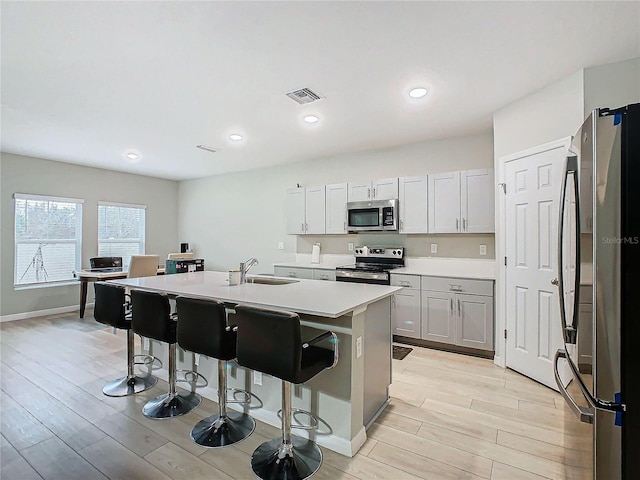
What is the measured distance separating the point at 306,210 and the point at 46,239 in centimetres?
438

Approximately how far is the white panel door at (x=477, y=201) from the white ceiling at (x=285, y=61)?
591mm

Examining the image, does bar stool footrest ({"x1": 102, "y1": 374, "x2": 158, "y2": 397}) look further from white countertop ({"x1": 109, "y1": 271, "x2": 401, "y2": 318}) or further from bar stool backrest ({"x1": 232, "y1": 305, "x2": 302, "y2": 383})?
bar stool backrest ({"x1": 232, "y1": 305, "x2": 302, "y2": 383})

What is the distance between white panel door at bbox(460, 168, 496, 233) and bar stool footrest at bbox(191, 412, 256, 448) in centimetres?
307

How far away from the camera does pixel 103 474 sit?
1801 millimetres

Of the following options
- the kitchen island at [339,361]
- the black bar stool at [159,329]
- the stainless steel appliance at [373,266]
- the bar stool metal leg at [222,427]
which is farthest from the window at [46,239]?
the bar stool metal leg at [222,427]

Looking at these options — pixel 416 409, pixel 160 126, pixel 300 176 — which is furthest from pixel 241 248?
pixel 416 409

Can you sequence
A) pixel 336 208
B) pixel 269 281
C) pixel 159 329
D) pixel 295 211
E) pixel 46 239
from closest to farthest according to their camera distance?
pixel 159 329 → pixel 269 281 → pixel 336 208 → pixel 295 211 → pixel 46 239

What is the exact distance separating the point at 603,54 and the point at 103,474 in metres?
4.20

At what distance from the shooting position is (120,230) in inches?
252

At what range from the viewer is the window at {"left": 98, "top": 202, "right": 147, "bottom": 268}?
20.2 feet

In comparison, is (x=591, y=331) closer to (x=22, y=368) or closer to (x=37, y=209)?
(x=22, y=368)

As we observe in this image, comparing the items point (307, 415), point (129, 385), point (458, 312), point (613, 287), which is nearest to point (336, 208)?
point (458, 312)

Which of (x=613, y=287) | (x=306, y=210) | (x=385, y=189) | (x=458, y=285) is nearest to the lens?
(x=613, y=287)

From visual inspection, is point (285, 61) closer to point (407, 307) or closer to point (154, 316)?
point (154, 316)
